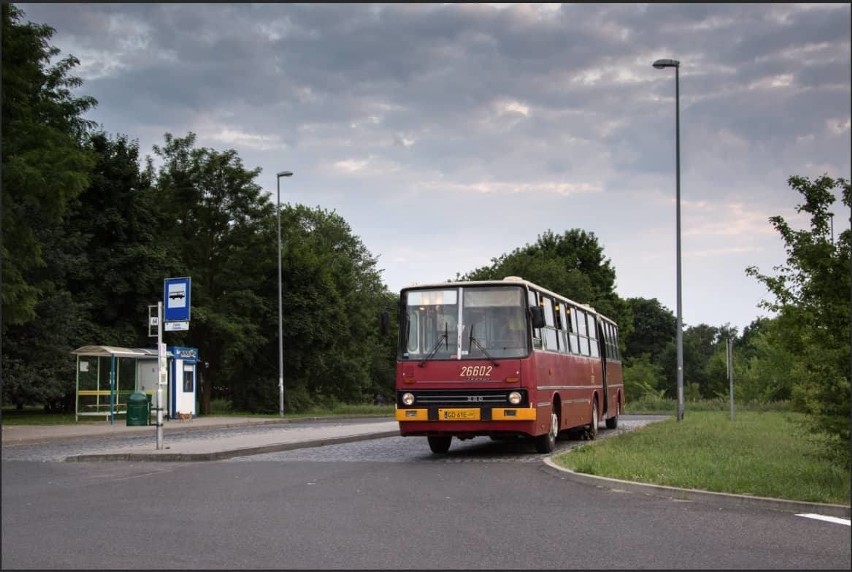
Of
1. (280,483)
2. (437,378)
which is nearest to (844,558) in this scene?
(280,483)

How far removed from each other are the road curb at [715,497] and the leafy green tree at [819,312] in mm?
1207

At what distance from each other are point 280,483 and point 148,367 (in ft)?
75.0

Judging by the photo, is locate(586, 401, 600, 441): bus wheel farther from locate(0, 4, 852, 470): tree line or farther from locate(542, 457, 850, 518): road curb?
locate(0, 4, 852, 470): tree line

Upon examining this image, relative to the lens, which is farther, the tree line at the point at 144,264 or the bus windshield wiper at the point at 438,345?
the tree line at the point at 144,264

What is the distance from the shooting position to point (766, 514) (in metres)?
10.4

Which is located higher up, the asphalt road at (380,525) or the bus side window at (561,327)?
the bus side window at (561,327)

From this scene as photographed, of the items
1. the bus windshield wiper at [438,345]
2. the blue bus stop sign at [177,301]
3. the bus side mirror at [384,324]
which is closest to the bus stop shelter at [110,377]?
the blue bus stop sign at [177,301]

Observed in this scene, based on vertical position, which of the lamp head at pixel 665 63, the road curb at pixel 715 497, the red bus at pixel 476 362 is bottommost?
the road curb at pixel 715 497

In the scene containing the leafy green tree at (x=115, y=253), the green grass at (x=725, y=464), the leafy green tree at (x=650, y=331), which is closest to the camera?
the green grass at (x=725, y=464)

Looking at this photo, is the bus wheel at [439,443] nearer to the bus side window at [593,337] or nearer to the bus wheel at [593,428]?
the bus wheel at [593,428]

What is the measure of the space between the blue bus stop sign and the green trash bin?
9.99m

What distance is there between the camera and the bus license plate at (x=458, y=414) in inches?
704

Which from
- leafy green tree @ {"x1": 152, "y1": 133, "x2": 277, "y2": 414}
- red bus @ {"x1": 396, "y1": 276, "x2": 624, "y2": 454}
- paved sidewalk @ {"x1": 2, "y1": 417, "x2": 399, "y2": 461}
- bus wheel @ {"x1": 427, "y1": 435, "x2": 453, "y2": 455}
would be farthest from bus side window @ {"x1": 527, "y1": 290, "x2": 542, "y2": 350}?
leafy green tree @ {"x1": 152, "y1": 133, "x2": 277, "y2": 414}

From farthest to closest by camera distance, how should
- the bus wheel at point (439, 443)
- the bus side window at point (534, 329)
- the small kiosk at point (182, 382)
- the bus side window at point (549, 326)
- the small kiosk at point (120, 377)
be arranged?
the small kiosk at point (182, 382) < the small kiosk at point (120, 377) < the bus wheel at point (439, 443) < the bus side window at point (549, 326) < the bus side window at point (534, 329)
